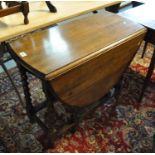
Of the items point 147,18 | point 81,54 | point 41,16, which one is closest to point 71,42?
point 81,54

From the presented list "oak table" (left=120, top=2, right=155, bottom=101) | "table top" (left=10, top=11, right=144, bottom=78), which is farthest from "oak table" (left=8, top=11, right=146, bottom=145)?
"oak table" (left=120, top=2, right=155, bottom=101)

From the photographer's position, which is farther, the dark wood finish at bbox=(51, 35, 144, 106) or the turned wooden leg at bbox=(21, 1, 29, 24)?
the turned wooden leg at bbox=(21, 1, 29, 24)

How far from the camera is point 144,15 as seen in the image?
1753 mm

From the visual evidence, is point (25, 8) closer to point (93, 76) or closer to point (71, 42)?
point (71, 42)

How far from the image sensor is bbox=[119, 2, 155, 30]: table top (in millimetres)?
1636

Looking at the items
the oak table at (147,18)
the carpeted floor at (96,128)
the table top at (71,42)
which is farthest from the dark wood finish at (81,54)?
the carpeted floor at (96,128)

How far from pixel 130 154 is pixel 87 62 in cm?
73

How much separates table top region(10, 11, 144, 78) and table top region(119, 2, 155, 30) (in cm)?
12

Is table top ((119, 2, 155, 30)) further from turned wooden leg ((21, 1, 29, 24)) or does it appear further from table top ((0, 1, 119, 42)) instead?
turned wooden leg ((21, 1, 29, 24))

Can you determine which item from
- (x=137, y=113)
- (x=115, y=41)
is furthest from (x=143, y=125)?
(x=115, y=41)

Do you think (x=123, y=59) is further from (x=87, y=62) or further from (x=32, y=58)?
(x=32, y=58)

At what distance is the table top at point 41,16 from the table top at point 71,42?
54 mm

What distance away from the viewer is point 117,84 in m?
1.78

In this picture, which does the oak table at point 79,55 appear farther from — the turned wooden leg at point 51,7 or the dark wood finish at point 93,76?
the turned wooden leg at point 51,7
